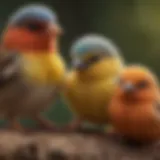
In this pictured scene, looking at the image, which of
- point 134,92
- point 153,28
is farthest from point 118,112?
point 153,28

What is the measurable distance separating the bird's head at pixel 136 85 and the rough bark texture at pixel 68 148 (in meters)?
0.09

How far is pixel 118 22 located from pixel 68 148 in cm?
88

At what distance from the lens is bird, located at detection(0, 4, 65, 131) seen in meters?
1.28

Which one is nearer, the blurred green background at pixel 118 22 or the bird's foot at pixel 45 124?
the bird's foot at pixel 45 124

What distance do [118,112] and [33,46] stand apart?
251 millimetres

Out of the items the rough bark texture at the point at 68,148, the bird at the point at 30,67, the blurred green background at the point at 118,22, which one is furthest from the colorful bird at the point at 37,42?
the blurred green background at the point at 118,22

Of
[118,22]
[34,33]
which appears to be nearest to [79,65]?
[34,33]

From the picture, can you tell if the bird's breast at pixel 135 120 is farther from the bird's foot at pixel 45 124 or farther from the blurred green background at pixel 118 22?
the blurred green background at pixel 118 22

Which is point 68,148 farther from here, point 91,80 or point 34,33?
point 34,33

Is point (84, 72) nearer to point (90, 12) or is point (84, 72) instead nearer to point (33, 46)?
point (33, 46)

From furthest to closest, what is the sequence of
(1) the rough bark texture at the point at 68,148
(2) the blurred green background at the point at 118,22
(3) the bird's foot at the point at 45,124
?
(2) the blurred green background at the point at 118,22 < (3) the bird's foot at the point at 45,124 < (1) the rough bark texture at the point at 68,148

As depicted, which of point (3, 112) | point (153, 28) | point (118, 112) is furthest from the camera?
point (153, 28)

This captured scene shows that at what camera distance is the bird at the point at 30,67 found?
1275 mm

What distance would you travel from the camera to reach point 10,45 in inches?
52.1
